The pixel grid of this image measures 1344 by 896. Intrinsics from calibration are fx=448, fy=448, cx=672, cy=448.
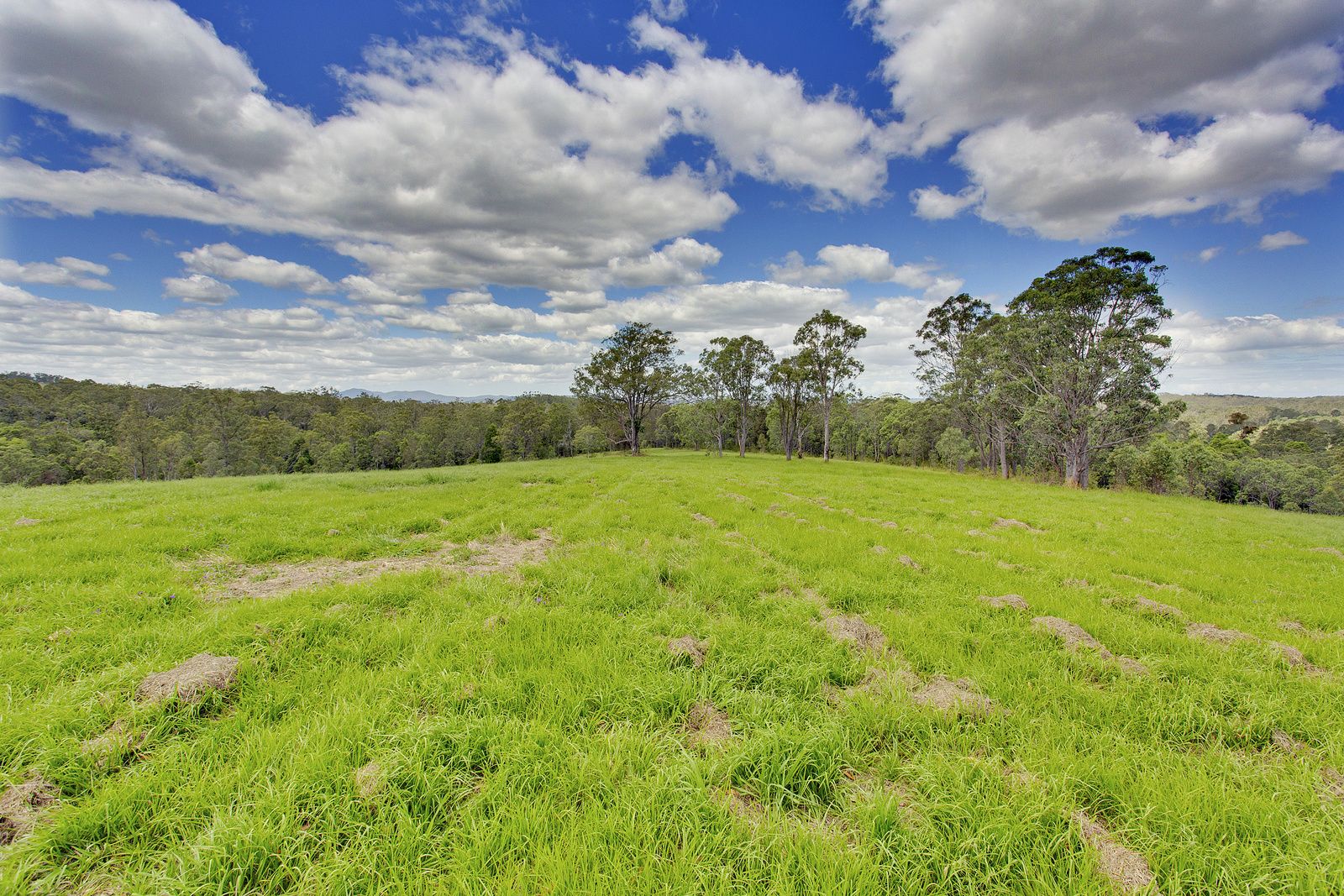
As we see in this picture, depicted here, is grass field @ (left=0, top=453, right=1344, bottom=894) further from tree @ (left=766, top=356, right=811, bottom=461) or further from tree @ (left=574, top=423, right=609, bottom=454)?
tree @ (left=574, top=423, right=609, bottom=454)

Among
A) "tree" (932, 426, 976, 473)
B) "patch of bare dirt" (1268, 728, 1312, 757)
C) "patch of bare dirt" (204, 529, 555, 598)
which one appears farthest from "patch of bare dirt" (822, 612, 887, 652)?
"tree" (932, 426, 976, 473)

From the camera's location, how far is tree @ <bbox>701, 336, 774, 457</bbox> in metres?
47.5

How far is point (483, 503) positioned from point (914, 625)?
37.7ft

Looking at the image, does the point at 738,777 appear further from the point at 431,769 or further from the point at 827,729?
the point at 431,769

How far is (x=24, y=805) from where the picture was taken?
2496mm

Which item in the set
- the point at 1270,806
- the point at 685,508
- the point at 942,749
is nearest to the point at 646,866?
the point at 942,749

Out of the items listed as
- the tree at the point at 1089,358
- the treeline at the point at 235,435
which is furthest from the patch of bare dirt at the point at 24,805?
the treeline at the point at 235,435

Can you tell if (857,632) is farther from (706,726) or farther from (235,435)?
(235,435)

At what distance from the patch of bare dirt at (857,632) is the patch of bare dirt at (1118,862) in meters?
2.17

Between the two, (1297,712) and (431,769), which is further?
(1297,712)

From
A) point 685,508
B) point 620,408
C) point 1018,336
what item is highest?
point 1018,336

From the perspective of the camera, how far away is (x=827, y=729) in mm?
3291

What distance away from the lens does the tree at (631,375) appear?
1891 inches

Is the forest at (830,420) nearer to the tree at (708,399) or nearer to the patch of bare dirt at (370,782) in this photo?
the tree at (708,399)
